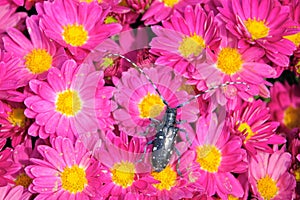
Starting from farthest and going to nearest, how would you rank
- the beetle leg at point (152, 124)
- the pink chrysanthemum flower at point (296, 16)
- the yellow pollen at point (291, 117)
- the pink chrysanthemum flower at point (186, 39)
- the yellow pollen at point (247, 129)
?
the yellow pollen at point (291, 117) → the pink chrysanthemum flower at point (296, 16) → the yellow pollen at point (247, 129) → the pink chrysanthemum flower at point (186, 39) → the beetle leg at point (152, 124)

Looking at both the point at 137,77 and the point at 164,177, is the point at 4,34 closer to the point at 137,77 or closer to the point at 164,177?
the point at 137,77

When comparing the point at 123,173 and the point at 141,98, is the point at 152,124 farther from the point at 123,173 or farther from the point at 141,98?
the point at 123,173

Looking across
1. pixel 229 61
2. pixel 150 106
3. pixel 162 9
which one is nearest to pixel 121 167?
pixel 150 106

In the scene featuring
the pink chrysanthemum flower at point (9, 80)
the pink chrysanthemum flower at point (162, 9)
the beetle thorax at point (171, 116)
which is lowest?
the beetle thorax at point (171, 116)

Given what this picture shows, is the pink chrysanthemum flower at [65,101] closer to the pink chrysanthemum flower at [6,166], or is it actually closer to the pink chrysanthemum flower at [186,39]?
the pink chrysanthemum flower at [6,166]

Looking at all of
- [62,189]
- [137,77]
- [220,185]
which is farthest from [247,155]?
[62,189]

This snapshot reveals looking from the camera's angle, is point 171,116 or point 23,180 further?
point 23,180

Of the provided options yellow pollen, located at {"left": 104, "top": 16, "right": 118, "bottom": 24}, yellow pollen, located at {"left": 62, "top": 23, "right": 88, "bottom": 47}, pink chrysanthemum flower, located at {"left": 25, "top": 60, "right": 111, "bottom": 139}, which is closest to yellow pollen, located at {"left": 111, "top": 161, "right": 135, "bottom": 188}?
pink chrysanthemum flower, located at {"left": 25, "top": 60, "right": 111, "bottom": 139}

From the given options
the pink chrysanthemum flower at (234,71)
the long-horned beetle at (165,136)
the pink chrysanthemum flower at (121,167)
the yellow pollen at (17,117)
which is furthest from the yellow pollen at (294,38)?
the yellow pollen at (17,117)
